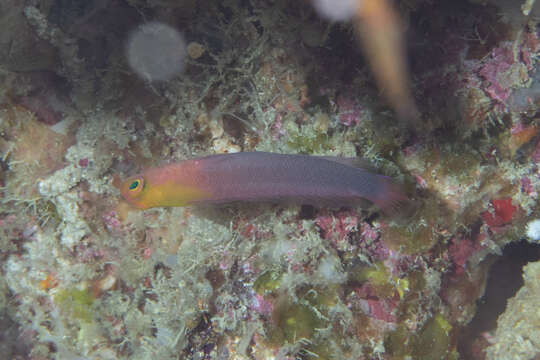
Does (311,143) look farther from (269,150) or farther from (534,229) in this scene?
(534,229)

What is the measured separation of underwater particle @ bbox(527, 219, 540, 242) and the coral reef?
22 mm

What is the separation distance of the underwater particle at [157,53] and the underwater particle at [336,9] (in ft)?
5.38

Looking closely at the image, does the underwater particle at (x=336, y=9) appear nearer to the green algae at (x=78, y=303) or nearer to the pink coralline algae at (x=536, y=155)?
the pink coralline algae at (x=536, y=155)

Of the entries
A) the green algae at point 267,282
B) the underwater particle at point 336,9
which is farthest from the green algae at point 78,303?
the underwater particle at point 336,9

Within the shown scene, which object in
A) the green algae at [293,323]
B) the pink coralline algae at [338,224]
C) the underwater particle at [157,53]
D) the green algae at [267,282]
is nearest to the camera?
the green algae at [293,323]

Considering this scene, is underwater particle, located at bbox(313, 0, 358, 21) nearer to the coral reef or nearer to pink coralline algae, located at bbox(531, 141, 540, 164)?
the coral reef

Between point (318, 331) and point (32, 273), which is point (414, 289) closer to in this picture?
point (318, 331)

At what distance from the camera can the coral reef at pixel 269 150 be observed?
3.21 m

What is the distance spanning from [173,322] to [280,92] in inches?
109

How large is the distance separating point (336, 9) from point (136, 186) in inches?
101

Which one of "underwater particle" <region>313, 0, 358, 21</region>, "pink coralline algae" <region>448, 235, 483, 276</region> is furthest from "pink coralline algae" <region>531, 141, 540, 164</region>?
"underwater particle" <region>313, 0, 358, 21</region>

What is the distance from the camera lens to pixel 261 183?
305cm

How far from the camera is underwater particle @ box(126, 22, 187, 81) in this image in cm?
390

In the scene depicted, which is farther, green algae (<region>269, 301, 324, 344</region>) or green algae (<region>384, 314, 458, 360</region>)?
green algae (<region>384, 314, 458, 360</region>)
